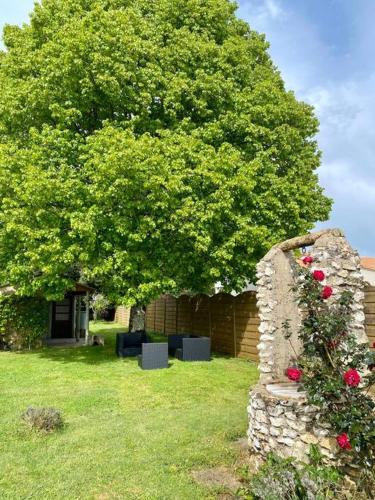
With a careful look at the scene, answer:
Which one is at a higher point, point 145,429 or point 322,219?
point 322,219

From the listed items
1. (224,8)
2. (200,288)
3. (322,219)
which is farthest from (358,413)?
(224,8)

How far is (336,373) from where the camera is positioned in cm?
517

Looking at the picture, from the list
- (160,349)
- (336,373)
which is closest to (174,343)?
(160,349)

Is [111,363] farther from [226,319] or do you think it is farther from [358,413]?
[358,413]

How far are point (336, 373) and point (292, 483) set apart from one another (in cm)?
152

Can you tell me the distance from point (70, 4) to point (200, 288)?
44.1 ft

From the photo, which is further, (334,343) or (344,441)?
(334,343)

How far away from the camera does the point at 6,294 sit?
1775cm

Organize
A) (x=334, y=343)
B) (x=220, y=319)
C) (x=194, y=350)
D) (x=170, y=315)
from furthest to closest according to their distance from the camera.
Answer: (x=170, y=315), (x=220, y=319), (x=194, y=350), (x=334, y=343)

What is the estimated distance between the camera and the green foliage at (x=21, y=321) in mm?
17516

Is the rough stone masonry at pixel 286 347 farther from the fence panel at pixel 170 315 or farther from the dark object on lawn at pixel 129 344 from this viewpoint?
the fence panel at pixel 170 315

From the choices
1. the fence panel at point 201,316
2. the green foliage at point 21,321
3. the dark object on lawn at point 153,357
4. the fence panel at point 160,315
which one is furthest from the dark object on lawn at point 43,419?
the fence panel at point 160,315

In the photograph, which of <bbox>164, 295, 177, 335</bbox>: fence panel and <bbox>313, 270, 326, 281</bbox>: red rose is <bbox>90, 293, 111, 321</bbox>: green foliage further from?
<bbox>313, 270, 326, 281</bbox>: red rose

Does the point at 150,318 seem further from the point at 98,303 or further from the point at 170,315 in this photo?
the point at 98,303
